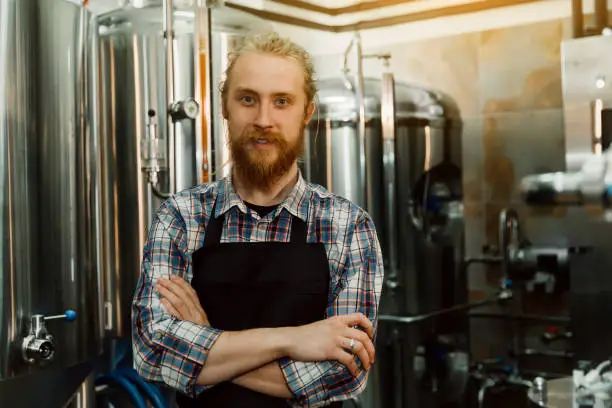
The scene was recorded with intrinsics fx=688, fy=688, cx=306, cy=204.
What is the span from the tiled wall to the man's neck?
176cm

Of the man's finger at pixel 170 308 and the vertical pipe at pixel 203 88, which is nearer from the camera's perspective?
the man's finger at pixel 170 308

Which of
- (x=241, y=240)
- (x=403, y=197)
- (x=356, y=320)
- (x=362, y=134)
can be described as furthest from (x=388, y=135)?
(x=356, y=320)

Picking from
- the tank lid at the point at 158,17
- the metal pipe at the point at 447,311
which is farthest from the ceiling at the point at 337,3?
the metal pipe at the point at 447,311

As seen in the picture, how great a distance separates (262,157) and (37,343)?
3.11 ft

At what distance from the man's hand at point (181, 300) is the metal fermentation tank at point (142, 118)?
3.13 feet

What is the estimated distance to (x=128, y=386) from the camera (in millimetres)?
2523

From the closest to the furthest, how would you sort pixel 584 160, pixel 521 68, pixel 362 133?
pixel 584 160
pixel 362 133
pixel 521 68

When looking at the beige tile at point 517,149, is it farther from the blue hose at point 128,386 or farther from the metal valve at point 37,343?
the metal valve at point 37,343

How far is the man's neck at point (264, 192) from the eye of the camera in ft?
5.46

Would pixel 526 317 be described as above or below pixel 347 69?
below

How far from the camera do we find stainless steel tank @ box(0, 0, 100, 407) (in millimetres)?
1976

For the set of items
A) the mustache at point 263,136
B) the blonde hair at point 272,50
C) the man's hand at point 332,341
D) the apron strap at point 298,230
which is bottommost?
the man's hand at point 332,341

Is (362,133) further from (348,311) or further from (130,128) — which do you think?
(348,311)

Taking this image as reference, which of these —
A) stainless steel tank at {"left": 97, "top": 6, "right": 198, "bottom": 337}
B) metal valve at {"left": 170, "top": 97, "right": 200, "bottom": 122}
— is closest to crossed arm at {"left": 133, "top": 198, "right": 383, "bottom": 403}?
metal valve at {"left": 170, "top": 97, "right": 200, "bottom": 122}
